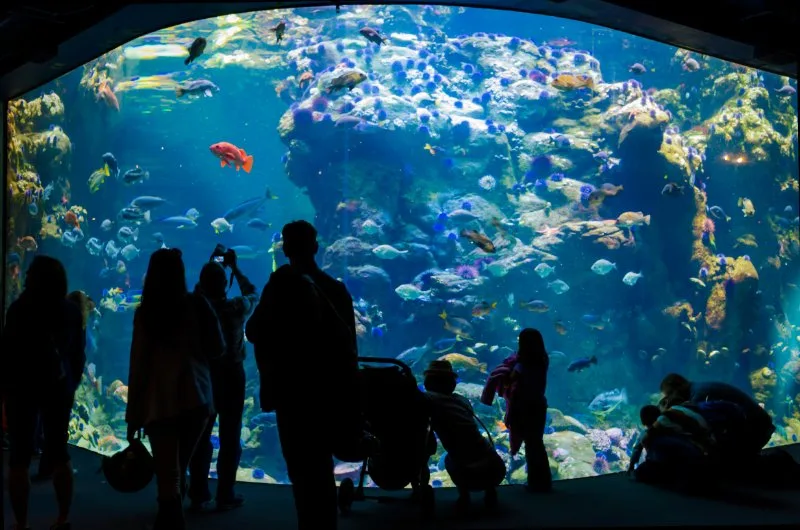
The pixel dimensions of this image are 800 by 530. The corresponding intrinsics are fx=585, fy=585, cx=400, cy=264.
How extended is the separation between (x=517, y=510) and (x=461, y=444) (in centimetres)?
52

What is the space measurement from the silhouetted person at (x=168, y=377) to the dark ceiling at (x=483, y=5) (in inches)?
84.4

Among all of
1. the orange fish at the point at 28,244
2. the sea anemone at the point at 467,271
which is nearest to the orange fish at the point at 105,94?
the orange fish at the point at 28,244

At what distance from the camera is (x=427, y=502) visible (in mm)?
3543

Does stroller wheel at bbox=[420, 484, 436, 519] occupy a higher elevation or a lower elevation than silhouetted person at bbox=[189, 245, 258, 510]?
lower

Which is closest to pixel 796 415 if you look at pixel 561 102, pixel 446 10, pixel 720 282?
pixel 720 282

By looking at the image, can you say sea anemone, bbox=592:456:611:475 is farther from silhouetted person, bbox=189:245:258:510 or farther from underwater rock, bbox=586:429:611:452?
silhouetted person, bbox=189:245:258:510

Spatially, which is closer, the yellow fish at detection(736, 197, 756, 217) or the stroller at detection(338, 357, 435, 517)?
the stroller at detection(338, 357, 435, 517)

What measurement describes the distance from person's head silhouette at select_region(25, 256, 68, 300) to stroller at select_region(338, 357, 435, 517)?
1.77 metres

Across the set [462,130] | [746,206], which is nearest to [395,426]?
[462,130]

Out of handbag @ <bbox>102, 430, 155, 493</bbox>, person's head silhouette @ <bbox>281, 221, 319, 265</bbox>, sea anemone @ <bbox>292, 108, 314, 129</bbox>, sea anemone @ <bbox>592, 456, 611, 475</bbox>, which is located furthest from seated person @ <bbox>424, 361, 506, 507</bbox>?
sea anemone @ <bbox>292, 108, 314, 129</bbox>

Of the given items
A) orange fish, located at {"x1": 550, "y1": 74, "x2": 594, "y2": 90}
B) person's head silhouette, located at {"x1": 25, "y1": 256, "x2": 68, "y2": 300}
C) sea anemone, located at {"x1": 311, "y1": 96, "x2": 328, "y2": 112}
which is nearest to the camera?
person's head silhouette, located at {"x1": 25, "y1": 256, "x2": 68, "y2": 300}

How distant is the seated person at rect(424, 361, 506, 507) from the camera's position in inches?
146

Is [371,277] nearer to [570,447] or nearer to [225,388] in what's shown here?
[570,447]

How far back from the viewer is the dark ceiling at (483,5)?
4.30m
